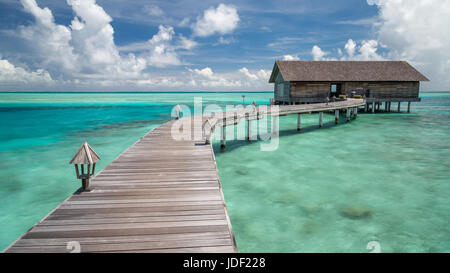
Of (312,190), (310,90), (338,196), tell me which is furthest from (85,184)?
(310,90)

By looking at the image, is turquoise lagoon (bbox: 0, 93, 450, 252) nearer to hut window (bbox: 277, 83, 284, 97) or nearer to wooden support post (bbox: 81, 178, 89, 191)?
wooden support post (bbox: 81, 178, 89, 191)

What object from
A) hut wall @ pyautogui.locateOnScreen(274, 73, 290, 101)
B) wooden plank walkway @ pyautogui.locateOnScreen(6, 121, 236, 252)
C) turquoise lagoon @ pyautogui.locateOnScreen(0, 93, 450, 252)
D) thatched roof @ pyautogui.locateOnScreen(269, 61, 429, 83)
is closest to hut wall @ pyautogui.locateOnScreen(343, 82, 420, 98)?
thatched roof @ pyautogui.locateOnScreen(269, 61, 429, 83)

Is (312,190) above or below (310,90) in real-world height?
below

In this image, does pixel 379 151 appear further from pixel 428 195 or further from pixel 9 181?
pixel 9 181

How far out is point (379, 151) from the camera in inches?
633

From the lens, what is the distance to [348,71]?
35125mm

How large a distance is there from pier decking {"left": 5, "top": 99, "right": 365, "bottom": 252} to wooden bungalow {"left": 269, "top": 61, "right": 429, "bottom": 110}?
2853cm

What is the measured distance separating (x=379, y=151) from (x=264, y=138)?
7643 mm

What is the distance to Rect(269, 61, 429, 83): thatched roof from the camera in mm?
33594

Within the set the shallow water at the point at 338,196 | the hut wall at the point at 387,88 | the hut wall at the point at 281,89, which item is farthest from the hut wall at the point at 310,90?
the shallow water at the point at 338,196

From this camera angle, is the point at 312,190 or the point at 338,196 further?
the point at 312,190

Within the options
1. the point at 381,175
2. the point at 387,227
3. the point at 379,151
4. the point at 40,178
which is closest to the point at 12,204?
the point at 40,178

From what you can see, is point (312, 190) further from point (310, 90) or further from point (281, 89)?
point (281, 89)

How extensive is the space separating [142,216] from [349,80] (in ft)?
115
